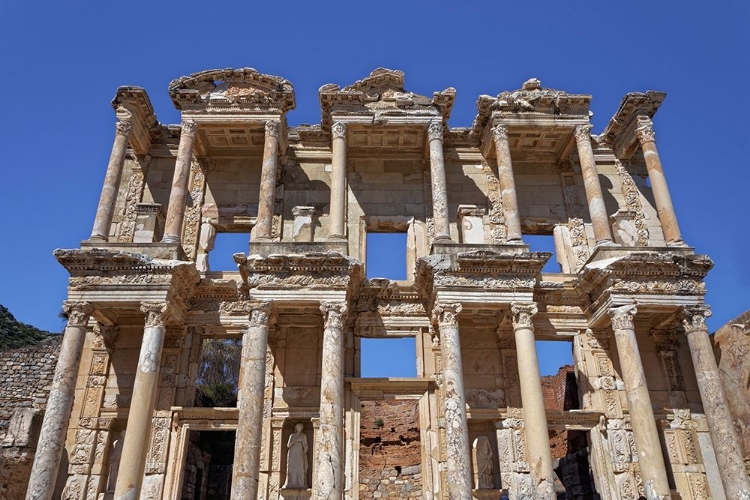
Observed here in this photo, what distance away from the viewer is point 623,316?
13.0 metres

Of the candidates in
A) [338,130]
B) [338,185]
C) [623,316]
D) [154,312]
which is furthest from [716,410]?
[154,312]

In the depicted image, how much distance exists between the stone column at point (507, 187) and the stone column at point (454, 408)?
2.60 metres

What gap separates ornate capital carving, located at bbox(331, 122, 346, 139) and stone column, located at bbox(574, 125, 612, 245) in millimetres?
6211

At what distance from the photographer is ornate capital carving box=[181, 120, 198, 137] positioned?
50.1ft

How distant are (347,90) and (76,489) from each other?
11.6 metres

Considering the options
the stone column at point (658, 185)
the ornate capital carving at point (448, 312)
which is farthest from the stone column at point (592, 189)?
the ornate capital carving at point (448, 312)

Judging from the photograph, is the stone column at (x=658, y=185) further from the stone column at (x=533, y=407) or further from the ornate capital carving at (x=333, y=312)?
the ornate capital carving at (x=333, y=312)

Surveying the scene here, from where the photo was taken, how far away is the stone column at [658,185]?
47.4ft

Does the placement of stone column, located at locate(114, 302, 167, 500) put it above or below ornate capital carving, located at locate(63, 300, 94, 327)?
below

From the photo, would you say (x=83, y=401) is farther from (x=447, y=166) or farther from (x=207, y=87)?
(x=447, y=166)

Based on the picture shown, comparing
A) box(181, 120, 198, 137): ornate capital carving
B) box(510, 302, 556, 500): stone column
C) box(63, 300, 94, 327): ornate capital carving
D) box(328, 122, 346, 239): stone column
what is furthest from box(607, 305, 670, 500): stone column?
box(63, 300, 94, 327): ornate capital carving

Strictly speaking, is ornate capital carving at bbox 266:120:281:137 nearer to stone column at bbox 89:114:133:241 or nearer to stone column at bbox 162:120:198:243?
stone column at bbox 162:120:198:243

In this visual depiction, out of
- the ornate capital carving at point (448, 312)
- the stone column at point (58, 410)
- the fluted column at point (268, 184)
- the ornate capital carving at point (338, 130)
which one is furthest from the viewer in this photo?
the ornate capital carving at point (338, 130)

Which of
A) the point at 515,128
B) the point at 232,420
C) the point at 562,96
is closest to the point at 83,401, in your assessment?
the point at 232,420
